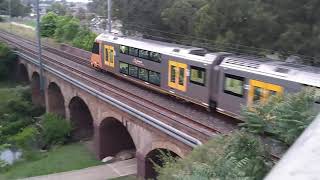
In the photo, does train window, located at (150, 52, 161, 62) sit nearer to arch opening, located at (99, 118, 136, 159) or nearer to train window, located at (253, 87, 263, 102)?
arch opening, located at (99, 118, 136, 159)

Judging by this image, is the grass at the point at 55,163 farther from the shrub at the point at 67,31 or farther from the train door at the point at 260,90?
the shrub at the point at 67,31

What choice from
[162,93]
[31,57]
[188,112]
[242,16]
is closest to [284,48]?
[242,16]

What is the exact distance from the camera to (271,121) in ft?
33.2

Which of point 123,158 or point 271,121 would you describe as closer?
point 271,121

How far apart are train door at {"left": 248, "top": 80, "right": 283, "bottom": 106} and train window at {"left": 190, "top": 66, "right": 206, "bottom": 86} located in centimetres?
324

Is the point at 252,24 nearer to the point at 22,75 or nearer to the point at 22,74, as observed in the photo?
the point at 22,74

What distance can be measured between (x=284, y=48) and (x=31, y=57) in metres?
27.5

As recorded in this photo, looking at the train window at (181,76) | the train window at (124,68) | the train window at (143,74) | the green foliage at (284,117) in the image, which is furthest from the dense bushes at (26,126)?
the green foliage at (284,117)

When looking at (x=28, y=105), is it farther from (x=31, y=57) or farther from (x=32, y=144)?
(x=32, y=144)

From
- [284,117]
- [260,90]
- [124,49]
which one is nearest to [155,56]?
[124,49]

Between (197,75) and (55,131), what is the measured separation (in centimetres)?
1710

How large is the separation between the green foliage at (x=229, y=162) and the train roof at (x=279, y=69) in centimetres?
469

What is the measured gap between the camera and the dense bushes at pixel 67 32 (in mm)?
59000

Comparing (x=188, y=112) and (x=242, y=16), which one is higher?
(x=242, y=16)
